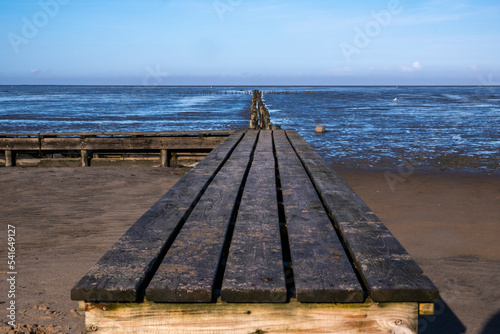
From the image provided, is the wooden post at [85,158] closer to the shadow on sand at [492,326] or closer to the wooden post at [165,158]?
the wooden post at [165,158]

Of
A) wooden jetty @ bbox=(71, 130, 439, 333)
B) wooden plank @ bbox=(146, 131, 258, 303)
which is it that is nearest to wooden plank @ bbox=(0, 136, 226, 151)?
wooden plank @ bbox=(146, 131, 258, 303)

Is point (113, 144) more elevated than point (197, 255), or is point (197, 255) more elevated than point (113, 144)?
point (197, 255)

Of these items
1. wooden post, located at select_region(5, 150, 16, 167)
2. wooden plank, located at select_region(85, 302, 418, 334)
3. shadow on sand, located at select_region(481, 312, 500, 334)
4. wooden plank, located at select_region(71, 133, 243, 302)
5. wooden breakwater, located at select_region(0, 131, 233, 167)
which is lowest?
shadow on sand, located at select_region(481, 312, 500, 334)

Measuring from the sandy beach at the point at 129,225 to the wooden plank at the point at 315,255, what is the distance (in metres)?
1.78

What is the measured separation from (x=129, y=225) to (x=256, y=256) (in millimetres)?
4818

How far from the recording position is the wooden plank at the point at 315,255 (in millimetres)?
1665

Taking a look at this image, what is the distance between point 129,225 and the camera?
6504 mm

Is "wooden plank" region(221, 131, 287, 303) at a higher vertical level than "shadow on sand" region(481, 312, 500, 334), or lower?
higher

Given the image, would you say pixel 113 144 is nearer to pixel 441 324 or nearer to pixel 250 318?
pixel 441 324

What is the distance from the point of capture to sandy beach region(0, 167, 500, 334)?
4.06m

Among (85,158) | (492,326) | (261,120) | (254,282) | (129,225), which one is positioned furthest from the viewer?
(261,120)

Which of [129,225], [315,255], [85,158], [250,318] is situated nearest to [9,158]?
[85,158]

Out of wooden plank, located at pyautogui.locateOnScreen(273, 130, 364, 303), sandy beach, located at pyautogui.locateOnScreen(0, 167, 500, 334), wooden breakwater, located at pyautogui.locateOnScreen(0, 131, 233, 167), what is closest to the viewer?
wooden plank, located at pyautogui.locateOnScreen(273, 130, 364, 303)

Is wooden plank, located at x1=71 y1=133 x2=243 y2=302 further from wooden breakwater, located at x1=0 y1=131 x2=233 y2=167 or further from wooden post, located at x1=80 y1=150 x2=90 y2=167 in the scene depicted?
wooden post, located at x1=80 y1=150 x2=90 y2=167
